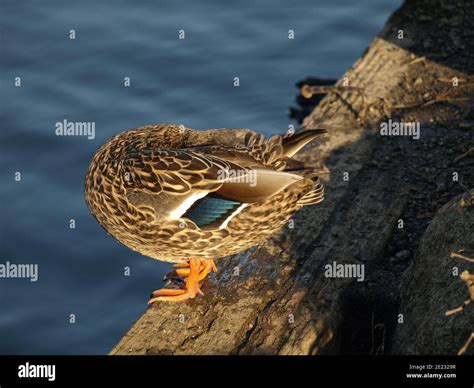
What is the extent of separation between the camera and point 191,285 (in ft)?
16.1

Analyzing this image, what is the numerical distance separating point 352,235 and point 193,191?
99cm

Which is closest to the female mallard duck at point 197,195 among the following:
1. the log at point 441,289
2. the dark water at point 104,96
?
the log at point 441,289

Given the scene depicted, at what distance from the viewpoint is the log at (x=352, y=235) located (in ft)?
15.1

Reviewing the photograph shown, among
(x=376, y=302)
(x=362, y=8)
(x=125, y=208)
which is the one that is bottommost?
(x=376, y=302)

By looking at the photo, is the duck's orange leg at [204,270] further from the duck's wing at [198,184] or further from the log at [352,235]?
the duck's wing at [198,184]

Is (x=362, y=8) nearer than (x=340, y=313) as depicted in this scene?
No

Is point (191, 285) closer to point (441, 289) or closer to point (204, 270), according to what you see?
point (204, 270)

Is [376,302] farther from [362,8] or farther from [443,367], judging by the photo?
[362,8]

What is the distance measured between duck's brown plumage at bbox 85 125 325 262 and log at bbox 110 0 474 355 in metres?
0.27

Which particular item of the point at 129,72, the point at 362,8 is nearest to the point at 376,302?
the point at 129,72

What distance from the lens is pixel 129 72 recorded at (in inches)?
373

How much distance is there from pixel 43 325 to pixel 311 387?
333 centimetres

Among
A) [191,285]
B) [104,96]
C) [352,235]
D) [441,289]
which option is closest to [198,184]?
[191,285]

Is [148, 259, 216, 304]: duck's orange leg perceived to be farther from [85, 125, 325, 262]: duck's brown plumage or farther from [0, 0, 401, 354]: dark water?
[0, 0, 401, 354]: dark water
